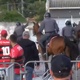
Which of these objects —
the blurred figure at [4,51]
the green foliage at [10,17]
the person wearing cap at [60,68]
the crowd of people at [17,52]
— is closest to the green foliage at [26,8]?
the green foliage at [10,17]

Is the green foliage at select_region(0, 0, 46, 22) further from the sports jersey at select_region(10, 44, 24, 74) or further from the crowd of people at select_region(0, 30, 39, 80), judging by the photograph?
the sports jersey at select_region(10, 44, 24, 74)

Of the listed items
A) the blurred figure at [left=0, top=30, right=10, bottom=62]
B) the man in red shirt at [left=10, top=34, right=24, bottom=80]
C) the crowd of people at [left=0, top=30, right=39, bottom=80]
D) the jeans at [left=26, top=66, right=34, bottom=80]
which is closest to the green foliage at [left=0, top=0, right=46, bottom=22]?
the crowd of people at [left=0, top=30, right=39, bottom=80]

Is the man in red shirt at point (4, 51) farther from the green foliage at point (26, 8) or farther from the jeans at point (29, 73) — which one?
the green foliage at point (26, 8)

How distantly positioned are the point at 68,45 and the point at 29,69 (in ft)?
4.21

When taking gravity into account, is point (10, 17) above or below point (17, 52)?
below

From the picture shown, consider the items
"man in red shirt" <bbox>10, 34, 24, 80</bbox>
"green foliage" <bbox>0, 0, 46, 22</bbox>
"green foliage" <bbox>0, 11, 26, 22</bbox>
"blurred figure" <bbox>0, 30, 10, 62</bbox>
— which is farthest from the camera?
"green foliage" <bbox>0, 0, 46, 22</bbox>

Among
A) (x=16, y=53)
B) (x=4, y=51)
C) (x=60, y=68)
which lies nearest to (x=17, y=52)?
(x=16, y=53)

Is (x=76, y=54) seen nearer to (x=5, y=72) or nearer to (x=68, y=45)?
(x=68, y=45)

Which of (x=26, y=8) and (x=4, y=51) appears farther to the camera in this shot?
(x=26, y=8)

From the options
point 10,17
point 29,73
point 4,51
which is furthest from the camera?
point 10,17

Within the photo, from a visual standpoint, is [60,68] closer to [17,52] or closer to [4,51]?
[17,52]

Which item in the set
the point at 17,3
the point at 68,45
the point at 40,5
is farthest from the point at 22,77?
the point at 17,3

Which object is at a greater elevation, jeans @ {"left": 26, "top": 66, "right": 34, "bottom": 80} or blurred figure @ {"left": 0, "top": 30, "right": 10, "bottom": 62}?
blurred figure @ {"left": 0, "top": 30, "right": 10, "bottom": 62}

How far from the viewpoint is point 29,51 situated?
486 inches
